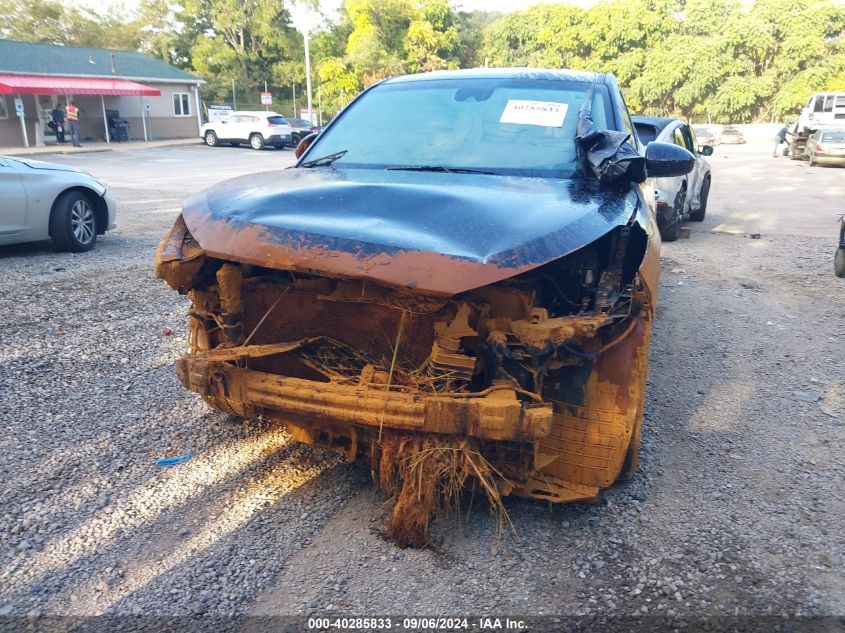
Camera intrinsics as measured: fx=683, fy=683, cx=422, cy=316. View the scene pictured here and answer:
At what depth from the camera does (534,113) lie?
3693 millimetres

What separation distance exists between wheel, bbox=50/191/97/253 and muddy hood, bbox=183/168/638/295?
18.2 ft

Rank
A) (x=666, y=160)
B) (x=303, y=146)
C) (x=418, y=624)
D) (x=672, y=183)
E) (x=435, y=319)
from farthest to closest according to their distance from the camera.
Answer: (x=672, y=183) < (x=303, y=146) < (x=666, y=160) < (x=435, y=319) < (x=418, y=624)

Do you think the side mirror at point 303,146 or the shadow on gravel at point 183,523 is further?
the side mirror at point 303,146

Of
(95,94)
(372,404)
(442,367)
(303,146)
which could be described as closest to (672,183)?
(303,146)

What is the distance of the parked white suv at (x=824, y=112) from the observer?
2398 cm

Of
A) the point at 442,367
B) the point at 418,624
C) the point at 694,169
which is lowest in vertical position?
the point at 418,624

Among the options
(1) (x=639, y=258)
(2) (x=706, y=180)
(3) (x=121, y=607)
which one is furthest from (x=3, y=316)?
(2) (x=706, y=180)

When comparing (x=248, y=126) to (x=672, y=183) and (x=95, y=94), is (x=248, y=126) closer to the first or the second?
(x=95, y=94)

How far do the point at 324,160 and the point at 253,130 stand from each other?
29.0 metres

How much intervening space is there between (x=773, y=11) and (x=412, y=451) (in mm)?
56440

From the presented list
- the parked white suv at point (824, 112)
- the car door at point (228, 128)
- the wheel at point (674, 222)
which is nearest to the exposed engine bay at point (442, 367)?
the wheel at point (674, 222)

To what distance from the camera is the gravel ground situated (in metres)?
2.43

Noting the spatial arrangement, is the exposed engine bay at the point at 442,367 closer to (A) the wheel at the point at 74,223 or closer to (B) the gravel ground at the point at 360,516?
(B) the gravel ground at the point at 360,516

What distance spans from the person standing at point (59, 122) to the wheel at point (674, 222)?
29057 millimetres
